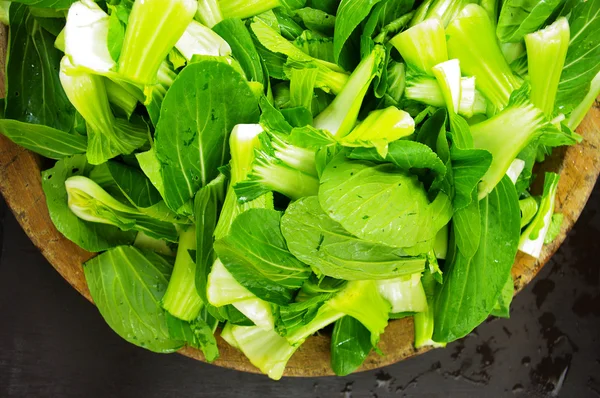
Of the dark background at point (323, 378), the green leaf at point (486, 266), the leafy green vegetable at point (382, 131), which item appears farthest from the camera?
the dark background at point (323, 378)

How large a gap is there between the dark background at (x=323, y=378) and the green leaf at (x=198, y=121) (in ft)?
1.33

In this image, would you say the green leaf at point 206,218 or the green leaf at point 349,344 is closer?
the green leaf at point 206,218

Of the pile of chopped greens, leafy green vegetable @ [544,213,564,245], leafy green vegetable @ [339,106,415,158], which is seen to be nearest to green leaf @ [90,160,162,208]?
the pile of chopped greens

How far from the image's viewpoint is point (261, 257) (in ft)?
1.60

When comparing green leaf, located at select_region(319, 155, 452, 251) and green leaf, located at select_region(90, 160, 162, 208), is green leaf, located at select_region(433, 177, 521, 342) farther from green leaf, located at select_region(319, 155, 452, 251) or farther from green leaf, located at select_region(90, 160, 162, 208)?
green leaf, located at select_region(90, 160, 162, 208)

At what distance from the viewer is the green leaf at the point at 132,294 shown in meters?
0.61

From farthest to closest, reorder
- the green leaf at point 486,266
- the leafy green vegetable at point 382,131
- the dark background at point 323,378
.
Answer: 1. the dark background at point 323,378
2. the green leaf at point 486,266
3. the leafy green vegetable at point 382,131

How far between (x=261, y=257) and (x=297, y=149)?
0.33 feet

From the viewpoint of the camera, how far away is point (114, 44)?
490 mm

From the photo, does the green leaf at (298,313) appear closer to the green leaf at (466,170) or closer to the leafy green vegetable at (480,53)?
the green leaf at (466,170)

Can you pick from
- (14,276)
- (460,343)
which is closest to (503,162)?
(460,343)

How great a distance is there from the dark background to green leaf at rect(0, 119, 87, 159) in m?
0.33

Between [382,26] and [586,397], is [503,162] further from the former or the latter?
[586,397]

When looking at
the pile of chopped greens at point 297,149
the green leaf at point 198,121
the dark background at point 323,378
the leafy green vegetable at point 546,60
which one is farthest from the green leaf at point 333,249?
the dark background at point 323,378
